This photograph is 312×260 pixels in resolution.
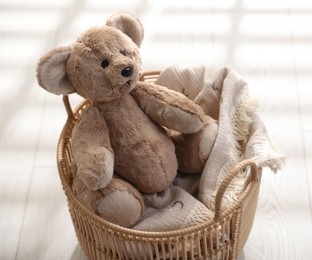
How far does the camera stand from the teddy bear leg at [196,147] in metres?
1.24

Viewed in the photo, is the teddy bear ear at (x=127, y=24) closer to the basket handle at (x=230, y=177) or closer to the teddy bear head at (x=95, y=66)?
the teddy bear head at (x=95, y=66)

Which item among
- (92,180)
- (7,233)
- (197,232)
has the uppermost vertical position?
(92,180)

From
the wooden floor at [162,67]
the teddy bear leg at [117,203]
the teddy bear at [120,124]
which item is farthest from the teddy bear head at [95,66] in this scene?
the wooden floor at [162,67]

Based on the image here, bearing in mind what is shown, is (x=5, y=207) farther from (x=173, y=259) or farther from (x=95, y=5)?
(x=95, y=5)

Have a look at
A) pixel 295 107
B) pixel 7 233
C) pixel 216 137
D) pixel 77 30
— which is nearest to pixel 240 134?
pixel 216 137

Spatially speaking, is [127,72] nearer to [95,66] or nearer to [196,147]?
[95,66]

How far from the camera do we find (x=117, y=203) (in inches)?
44.4

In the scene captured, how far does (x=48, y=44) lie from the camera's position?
6.15 feet

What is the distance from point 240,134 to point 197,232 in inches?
11.2

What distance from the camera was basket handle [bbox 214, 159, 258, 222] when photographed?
1042 millimetres

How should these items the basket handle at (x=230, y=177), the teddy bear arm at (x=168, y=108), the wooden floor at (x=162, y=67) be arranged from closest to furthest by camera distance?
1. the basket handle at (x=230, y=177)
2. the teddy bear arm at (x=168, y=108)
3. the wooden floor at (x=162, y=67)

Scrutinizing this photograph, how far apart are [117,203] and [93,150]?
4.4 inches

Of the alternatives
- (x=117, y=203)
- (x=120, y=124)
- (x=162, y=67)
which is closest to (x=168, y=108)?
(x=120, y=124)

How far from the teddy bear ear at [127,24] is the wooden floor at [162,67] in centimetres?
51
